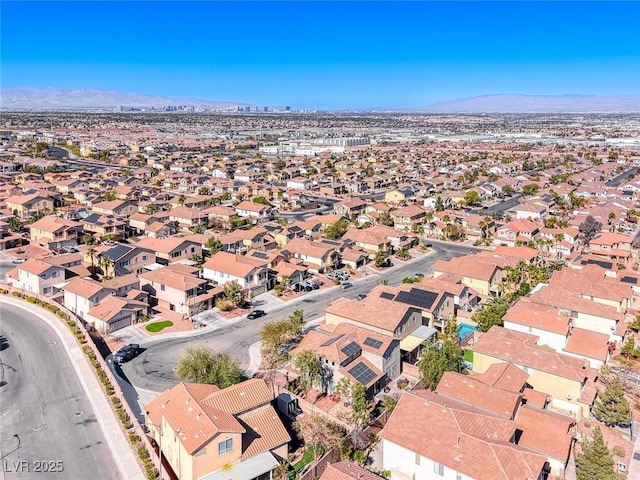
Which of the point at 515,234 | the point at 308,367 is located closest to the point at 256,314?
the point at 308,367

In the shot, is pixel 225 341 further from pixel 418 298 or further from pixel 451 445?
pixel 451 445

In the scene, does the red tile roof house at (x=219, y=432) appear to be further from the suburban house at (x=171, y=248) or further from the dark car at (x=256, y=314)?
the suburban house at (x=171, y=248)

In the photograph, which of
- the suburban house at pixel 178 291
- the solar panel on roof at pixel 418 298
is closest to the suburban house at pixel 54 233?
the suburban house at pixel 178 291

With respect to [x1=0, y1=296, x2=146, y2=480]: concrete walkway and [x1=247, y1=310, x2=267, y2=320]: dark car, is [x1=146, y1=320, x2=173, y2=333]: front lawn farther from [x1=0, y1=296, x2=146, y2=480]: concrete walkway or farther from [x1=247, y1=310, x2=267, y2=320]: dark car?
[x1=247, y1=310, x2=267, y2=320]: dark car


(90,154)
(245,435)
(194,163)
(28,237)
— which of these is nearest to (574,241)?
(245,435)

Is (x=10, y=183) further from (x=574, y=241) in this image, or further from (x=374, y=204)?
(x=574, y=241)
